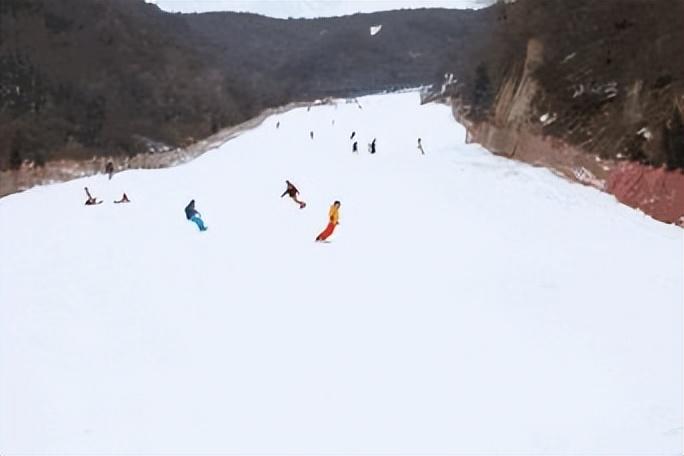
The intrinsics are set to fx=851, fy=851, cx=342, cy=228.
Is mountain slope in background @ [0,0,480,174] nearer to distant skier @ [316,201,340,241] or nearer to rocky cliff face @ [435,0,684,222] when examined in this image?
rocky cliff face @ [435,0,684,222]

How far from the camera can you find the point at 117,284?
14.8 m

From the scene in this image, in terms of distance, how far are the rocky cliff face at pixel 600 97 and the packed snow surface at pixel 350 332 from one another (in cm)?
113

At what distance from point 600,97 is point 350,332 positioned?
17562 millimetres

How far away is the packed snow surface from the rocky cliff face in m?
1.13

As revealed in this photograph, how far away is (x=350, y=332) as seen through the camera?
1158 centimetres

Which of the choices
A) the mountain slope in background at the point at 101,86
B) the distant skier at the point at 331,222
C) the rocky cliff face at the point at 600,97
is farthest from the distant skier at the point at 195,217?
the mountain slope in background at the point at 101,86

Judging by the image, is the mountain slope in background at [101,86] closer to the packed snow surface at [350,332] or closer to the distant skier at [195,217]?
the distant skier at [195,217]

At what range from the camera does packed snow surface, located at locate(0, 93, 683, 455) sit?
8953 mm

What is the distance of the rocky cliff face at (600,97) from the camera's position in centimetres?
2002

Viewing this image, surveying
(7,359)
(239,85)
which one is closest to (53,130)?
(239,85)

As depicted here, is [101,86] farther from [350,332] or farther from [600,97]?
[350,332]

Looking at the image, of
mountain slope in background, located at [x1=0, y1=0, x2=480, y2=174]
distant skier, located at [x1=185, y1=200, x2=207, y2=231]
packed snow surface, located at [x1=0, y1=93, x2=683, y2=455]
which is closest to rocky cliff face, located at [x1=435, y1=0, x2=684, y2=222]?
packed snow surface, located at [x1=0, y1=93, x2=683, y2=455]

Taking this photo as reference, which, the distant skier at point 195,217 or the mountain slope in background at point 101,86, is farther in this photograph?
the mountain slope in background at point 101,86

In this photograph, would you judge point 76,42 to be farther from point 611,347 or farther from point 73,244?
point 611,347
